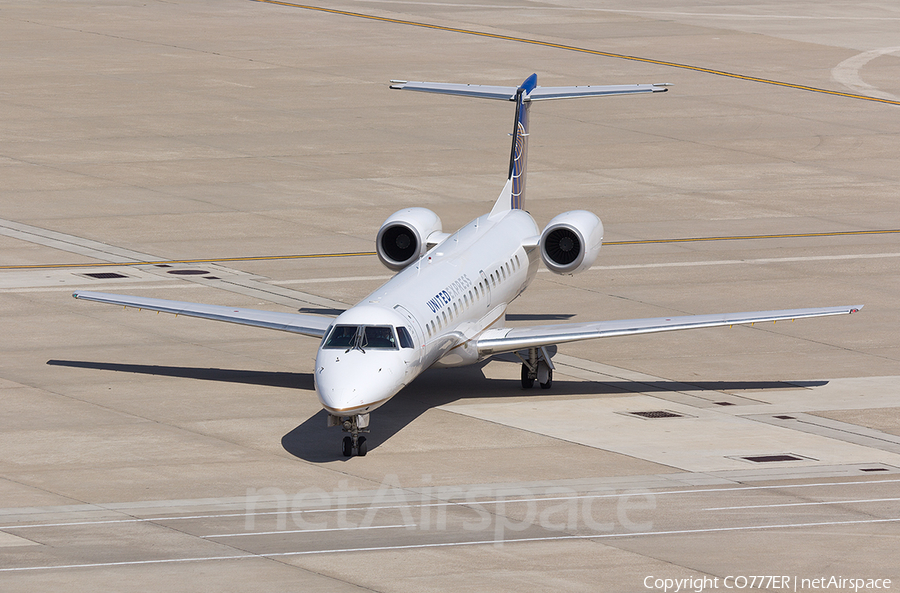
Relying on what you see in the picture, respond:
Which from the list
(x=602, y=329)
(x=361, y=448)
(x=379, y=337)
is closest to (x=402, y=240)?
(x=602, y=329)

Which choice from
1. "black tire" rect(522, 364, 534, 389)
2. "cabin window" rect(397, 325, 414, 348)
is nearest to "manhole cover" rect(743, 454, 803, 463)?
"black tire" rect(522, 364, 534, 389)

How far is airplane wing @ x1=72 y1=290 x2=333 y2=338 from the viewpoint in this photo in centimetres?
2834

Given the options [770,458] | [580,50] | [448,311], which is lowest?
[770,458]

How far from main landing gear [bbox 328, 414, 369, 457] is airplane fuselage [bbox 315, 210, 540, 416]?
351 mm

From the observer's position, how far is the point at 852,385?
29.0 meters

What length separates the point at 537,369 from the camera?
2873cm

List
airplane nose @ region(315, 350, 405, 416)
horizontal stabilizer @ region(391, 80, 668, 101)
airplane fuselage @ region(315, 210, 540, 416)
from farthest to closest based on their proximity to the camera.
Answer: horizontal stabilizer @ region(391, 80, 668, 101) < airplane fuselage @ region(315, 210, 540, 416) < airplane nose @ region(315, 350, 405, 416)

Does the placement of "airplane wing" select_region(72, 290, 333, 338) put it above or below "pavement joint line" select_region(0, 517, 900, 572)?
above

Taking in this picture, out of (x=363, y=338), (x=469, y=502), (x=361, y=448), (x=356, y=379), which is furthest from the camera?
(x=363, y=338)

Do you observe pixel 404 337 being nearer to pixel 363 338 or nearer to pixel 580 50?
pixel 363 338

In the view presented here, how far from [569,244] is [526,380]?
3285 mm

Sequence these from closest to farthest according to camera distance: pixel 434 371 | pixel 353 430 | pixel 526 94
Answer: pixel 353 430
pixel 434 371
pixel 526 94

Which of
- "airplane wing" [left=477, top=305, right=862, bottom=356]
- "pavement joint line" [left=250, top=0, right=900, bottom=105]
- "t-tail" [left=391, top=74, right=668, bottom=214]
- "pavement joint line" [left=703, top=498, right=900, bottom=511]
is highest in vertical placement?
"pavement joint line" [left=250, top=0, right=900, bottom=105]

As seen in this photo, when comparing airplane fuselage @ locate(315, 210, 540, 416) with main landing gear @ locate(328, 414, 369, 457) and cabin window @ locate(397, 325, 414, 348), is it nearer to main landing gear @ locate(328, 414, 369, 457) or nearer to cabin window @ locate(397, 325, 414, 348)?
cabin window @ locate(397, 325, 414, 348)
